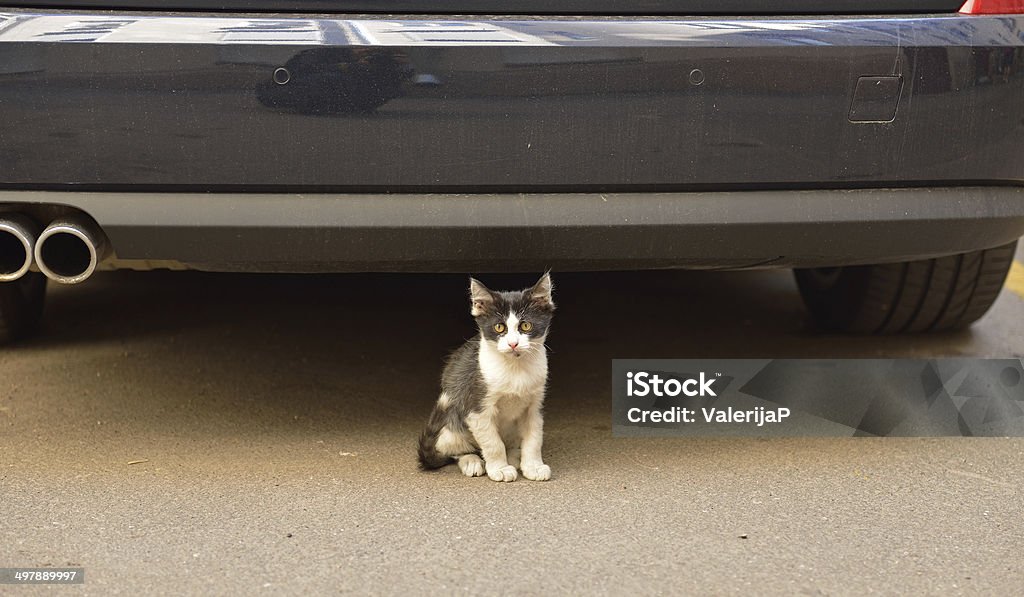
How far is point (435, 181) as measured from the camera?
2.75 metres

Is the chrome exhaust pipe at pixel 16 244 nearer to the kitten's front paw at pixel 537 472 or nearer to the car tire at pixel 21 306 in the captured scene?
the car tire at pixel 21 306

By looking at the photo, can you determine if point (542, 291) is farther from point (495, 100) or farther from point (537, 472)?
point (495, 100)

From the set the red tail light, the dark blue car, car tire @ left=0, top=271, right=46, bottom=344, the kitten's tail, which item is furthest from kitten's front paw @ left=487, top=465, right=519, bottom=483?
car tire @ left=0, top=271, right=46, bottom=344

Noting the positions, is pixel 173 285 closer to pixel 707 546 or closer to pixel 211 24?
pixel 211 24

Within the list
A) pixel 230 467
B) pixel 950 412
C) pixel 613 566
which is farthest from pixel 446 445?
pixel 950 412

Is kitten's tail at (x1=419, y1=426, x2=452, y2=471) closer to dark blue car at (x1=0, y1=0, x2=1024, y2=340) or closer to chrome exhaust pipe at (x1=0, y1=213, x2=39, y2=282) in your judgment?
dark blue car at (x1=0, y1=0, x2=1024, y2=340)

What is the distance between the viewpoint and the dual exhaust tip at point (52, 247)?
2707 millimetres

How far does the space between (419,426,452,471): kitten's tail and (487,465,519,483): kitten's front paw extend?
0.44ft

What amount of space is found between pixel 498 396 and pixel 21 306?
1.91 metres

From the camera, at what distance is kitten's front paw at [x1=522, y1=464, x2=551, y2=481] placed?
116 inches

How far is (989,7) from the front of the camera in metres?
2.80

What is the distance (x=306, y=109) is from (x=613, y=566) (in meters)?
1.16

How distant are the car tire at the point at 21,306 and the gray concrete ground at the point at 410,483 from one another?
70 mm

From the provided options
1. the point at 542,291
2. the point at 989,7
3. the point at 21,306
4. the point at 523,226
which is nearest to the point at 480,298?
the point at 542,291
